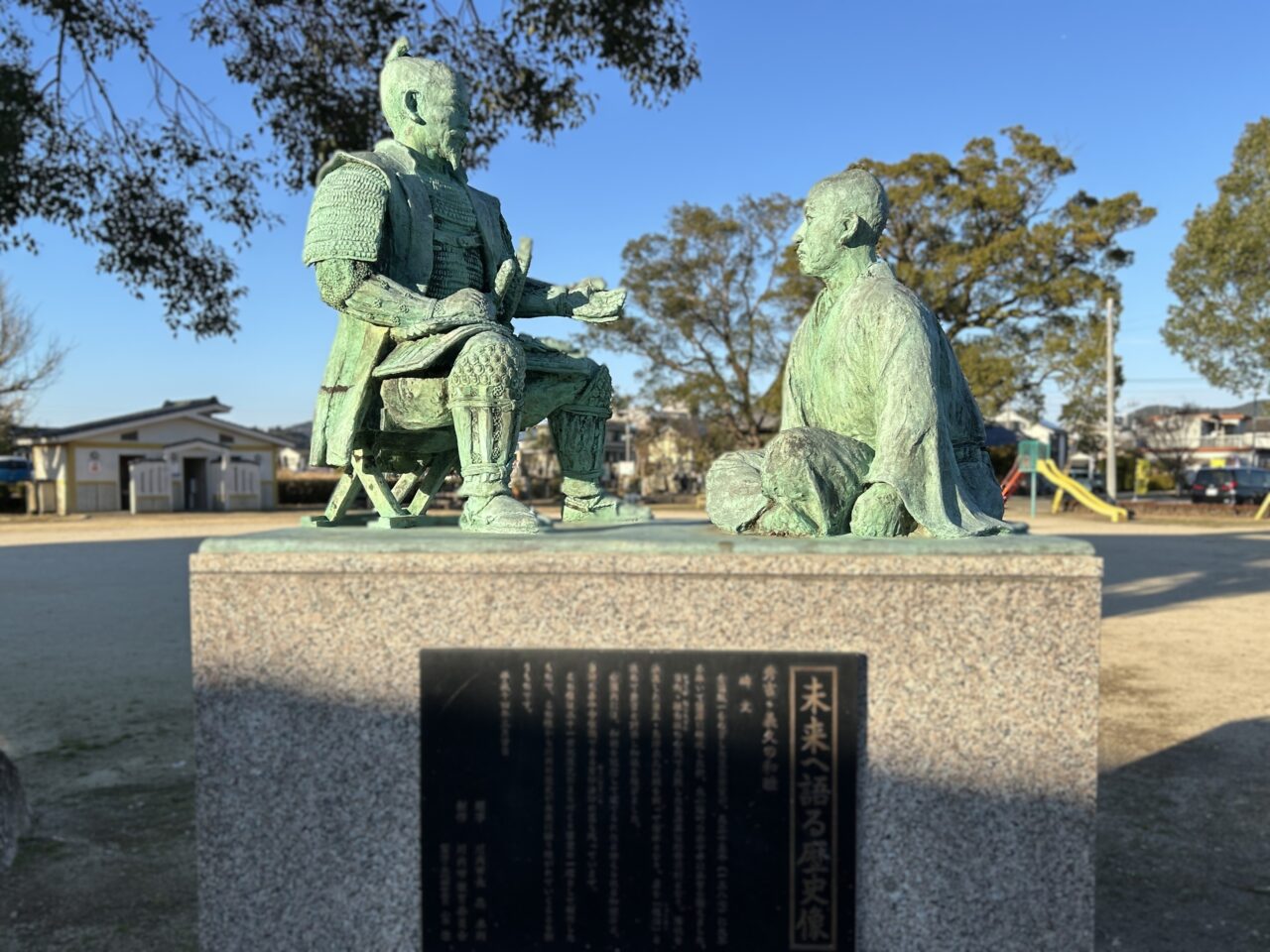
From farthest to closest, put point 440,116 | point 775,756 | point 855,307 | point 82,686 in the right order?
point 82,686
point 440,116
point 855,307
point 775,756

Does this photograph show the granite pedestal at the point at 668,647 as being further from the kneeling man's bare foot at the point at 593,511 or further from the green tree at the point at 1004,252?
the green tree at the point at 1004,252

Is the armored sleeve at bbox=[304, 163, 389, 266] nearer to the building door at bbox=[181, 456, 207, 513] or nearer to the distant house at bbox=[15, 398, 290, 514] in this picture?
the distant house at bbox=[15, 398, 290, 514]

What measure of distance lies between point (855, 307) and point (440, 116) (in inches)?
57.7

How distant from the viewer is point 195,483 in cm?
2677

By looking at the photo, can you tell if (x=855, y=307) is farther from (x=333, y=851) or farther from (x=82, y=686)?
(x=82, y=686)

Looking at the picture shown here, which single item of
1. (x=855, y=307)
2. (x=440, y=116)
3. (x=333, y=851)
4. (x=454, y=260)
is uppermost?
(x=440, y=116)

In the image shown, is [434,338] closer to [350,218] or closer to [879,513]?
[350,218]

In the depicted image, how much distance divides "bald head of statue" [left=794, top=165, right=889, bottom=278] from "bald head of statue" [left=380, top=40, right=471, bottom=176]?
3.87 ft

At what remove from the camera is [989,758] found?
7.64ft

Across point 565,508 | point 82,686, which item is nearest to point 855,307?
point 565,508

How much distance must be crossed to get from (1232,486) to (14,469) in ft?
115

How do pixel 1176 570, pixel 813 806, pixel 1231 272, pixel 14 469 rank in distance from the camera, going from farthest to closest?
pixel 14 469, pixel 1231 272, pixel 1176 570, pixel 813 806

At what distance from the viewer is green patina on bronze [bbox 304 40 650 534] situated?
2736 millimetres

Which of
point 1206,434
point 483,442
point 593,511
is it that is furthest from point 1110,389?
point 1206,434
